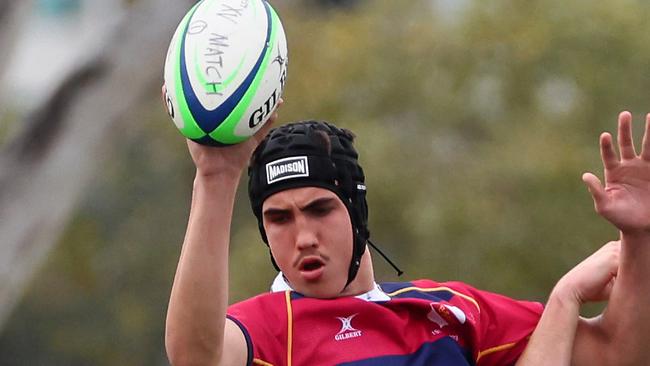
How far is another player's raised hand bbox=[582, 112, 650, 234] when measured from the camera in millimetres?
5445

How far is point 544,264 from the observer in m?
19.4

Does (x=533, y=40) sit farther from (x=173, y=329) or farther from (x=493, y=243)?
(x=173, y=329)

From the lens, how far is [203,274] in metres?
4.68

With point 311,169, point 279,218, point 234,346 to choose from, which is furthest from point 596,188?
point 234,346

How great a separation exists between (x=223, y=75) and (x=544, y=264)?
1498cm

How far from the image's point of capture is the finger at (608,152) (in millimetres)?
5359

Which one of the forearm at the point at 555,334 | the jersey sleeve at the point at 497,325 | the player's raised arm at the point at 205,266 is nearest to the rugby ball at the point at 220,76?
the player's raised arm at the point at 205,266

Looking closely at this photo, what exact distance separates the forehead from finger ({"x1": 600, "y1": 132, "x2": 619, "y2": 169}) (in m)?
0.93

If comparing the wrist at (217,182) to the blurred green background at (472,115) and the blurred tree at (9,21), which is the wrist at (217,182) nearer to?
the blurred tree at (9,21)

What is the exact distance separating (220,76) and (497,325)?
5.27 ft

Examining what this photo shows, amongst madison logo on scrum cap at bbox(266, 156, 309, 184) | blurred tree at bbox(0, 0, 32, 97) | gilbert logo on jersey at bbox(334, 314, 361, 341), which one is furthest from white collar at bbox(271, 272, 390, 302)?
blurred tree at bbox(0, 0, 32, 97)

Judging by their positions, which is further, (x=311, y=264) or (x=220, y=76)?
(x=311, y=264)

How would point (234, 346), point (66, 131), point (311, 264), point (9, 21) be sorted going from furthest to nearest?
point (66, 131)
point (9, 21)
point (311, 264)
point (234, 346)

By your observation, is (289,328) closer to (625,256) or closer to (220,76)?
(220,76)
